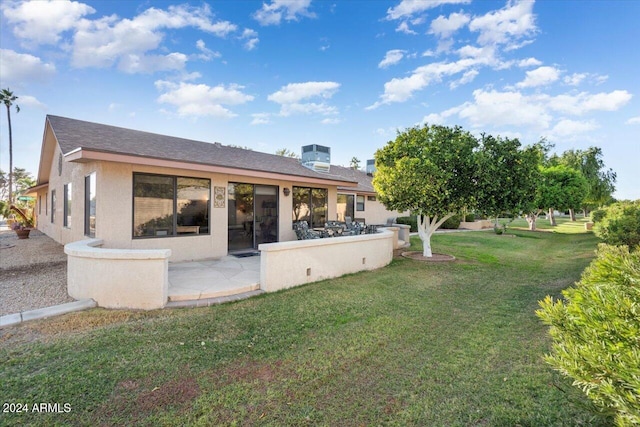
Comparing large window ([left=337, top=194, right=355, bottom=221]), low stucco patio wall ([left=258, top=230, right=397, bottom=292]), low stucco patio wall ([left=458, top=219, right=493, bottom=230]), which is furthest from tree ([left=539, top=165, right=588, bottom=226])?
low stucco patio wall ([left=258, top=230, right=397, bottom=292])

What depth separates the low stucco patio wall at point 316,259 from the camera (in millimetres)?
6159

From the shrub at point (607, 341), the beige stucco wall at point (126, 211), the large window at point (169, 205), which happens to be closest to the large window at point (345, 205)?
the beige stucco wall at point (126, 211)

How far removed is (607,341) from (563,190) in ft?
94.1

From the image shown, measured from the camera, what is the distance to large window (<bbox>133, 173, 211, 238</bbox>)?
7.84 meters

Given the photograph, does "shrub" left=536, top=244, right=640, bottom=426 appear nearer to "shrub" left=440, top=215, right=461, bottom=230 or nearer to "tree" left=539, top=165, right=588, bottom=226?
"shrub" left=440, top=215, right=461, bottom=230

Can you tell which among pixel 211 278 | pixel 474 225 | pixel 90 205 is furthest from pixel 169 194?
pixel 474 225

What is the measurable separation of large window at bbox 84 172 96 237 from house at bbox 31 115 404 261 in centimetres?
3

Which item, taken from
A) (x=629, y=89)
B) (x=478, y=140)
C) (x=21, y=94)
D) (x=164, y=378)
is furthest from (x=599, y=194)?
(x=21, y=94)

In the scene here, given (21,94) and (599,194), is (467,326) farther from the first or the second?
(21,94)

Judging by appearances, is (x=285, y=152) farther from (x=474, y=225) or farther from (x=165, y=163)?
(x=165, y=163)

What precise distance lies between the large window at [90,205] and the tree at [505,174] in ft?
37.5

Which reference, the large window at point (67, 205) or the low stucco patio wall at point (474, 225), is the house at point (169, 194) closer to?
the large window at point (67, 205)

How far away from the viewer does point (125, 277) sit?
4.95 meters

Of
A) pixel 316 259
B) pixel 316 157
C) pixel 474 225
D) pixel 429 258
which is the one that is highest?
pixel 316 157
